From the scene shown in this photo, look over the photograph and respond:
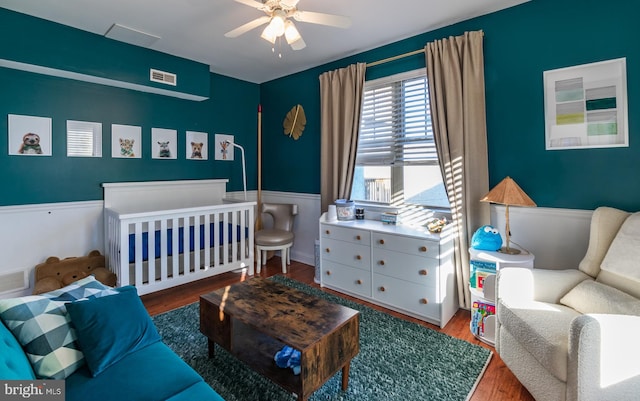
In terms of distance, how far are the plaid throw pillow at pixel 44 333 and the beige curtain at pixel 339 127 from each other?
260cm

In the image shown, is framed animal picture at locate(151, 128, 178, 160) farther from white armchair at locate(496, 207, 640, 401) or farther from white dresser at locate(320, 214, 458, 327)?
white armchair at locate(496, 207, 640, 401)

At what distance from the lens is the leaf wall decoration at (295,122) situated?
4040 mm

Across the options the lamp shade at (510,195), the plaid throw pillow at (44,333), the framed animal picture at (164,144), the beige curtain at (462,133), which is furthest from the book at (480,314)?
the framed animal picture at (164,144)

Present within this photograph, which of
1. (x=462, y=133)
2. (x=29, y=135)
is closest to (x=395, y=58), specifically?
(x=462, y=133)

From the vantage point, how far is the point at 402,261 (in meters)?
2.62

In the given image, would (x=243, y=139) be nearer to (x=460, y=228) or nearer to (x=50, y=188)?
(x=50, y=188)

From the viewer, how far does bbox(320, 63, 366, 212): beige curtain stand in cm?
332

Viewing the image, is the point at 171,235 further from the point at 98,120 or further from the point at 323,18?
the point at 323,18

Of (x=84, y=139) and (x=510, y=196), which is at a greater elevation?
(x=84, y=139)

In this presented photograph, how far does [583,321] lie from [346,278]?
77.7 inches

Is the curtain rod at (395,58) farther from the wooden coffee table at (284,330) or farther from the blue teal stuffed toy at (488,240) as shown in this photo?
the wooden coffee table at (284,330)

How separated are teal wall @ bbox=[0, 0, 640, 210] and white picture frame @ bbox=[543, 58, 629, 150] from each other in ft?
0.14

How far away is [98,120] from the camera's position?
127 inches

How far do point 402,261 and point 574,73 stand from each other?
1859 mm
